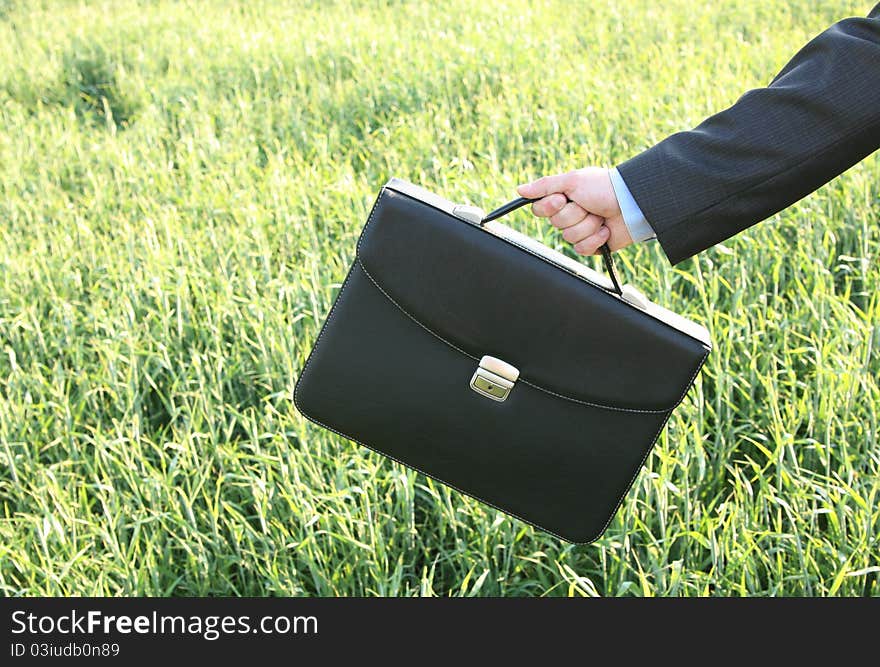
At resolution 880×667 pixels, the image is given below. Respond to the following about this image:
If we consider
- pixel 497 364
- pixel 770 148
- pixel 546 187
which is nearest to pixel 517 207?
pixel 546 187

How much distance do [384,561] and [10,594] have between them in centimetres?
77

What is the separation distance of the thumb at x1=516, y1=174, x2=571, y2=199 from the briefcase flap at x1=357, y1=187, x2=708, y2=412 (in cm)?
9

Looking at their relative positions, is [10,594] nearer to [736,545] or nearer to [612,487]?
[612,487]

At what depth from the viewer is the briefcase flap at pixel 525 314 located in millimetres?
1378

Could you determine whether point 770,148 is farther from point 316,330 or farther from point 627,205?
point 316,330

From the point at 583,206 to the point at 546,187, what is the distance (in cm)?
7

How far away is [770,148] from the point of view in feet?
4.20

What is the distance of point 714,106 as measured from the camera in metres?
3.59

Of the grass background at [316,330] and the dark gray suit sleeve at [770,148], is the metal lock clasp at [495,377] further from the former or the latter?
the grass background at [316,330]

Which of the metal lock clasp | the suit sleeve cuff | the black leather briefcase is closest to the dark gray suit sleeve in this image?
the suit sleeve cuff

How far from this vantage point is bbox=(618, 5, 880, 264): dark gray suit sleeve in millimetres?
1253

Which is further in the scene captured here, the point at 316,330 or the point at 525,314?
the point at 316,330

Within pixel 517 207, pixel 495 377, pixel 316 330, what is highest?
pixel 517 207

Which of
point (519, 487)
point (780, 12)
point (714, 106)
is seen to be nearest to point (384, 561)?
point (519, 487)
